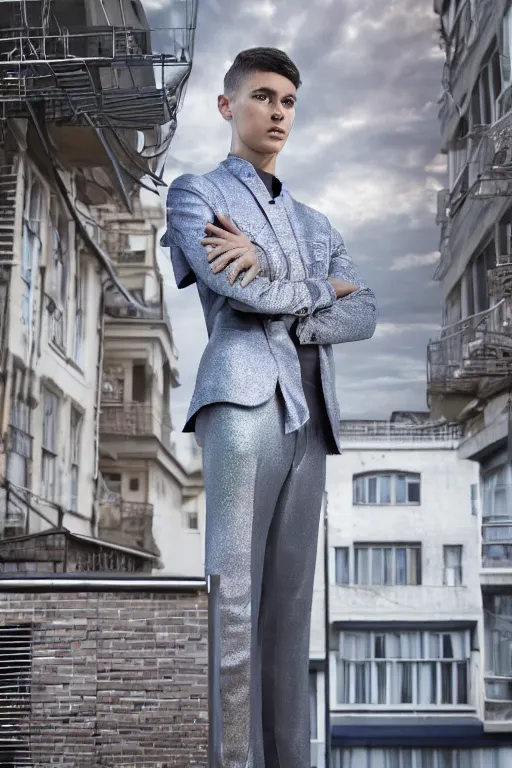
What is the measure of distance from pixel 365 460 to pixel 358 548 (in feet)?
1.09

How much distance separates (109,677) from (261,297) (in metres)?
1.09

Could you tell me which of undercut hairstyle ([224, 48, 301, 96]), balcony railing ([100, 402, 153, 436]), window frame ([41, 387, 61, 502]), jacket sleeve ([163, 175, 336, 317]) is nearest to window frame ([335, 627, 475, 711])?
balcony railing ([100, 402, 153, 436])

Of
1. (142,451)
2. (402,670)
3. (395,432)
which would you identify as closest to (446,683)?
(402,670)

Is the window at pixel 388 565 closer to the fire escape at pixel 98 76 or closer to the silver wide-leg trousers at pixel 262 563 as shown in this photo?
the silver wide-leg trousers at pixel 262 563

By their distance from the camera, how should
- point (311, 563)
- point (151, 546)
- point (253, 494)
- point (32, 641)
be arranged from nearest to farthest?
1. point (253, 494)
2. point (311, 563)
3. point (32, 641)
4. point (151, 546)

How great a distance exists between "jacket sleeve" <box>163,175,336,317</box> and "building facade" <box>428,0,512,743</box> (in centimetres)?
156

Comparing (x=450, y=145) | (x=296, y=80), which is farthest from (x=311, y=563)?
(x=450, y=145)

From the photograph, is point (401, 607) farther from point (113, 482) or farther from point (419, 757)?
point (113, 482)

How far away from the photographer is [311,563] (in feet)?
8.29

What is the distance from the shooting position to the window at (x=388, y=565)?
12.6 feet

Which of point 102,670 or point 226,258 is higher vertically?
point 226,258

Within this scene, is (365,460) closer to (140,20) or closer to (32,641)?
(32,641)

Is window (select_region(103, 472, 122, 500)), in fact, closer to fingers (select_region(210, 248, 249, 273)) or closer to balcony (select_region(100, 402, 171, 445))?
balcony (select_region(100, 402, 171, 445))

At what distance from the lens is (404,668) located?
376 cm
